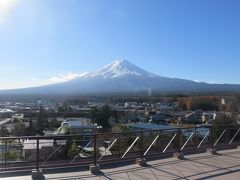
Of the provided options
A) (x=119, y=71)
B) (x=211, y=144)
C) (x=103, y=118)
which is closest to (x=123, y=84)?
(x=119, y=71)

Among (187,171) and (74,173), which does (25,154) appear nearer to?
(74,173)

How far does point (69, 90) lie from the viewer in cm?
16675

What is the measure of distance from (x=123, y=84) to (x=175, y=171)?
155m

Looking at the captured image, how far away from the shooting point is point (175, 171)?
7.87 meters

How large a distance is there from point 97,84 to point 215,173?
141630mm

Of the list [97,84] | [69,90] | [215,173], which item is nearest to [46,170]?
[215,173]

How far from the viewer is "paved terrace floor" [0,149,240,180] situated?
7.18 metres

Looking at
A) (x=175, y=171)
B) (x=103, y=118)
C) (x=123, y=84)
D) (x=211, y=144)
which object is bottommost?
(x=103, y=118)

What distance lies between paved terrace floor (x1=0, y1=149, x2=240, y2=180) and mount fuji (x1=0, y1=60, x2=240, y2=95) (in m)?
133

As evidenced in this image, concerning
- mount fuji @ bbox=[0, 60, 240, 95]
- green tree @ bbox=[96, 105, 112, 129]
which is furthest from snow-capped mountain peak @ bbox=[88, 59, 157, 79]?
green tree @ bbox=[96, 105, 112, 129]

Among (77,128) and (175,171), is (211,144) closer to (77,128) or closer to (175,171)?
(175,171)

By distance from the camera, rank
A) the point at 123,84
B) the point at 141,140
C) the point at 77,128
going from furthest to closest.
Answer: the point at 123,84
the point at 77,128
the point at 141,140

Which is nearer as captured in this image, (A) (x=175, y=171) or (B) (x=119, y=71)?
(A) (x=175, y=171)

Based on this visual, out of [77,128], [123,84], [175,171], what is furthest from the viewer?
[123,84]
